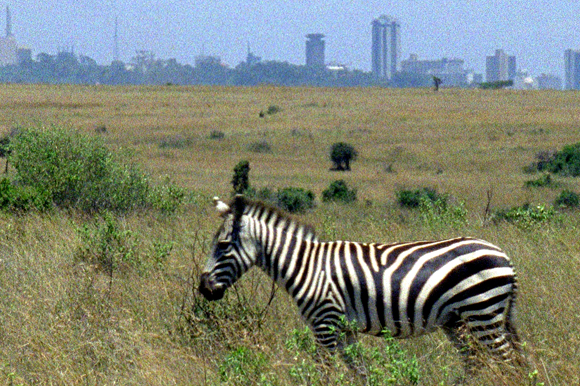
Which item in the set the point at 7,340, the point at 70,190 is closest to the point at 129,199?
the point at 70,190

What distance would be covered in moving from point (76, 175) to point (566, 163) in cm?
3092

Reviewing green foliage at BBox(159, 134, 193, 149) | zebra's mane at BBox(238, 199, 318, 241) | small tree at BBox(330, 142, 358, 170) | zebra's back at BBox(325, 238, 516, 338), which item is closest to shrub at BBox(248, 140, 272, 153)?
green foliage at BBox(159, 134, 193, 149)

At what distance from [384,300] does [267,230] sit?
891 mm

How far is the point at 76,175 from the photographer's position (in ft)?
40.6

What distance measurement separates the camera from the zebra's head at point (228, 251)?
561 centimetres

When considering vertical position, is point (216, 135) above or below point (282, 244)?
below

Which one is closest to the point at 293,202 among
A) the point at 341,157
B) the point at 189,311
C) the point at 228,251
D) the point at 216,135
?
the point at 189,311

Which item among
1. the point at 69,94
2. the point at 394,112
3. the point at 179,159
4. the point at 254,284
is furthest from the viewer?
the point at 69,94

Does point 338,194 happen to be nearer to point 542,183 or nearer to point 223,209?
point 542,183

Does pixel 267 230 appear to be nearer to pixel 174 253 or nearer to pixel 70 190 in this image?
pixel 174 253

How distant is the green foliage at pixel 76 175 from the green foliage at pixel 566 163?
1094 inches

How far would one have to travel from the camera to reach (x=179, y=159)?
1913 inches

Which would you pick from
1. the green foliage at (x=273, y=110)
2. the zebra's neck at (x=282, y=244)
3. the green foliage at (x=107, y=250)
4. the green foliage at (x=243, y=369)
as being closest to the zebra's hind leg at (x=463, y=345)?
the zebra's neck at (x=282, y=244)

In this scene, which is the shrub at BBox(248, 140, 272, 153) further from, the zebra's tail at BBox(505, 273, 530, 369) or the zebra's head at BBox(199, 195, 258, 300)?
the zebra's tail at BBox(505, 273, 530, 369)
